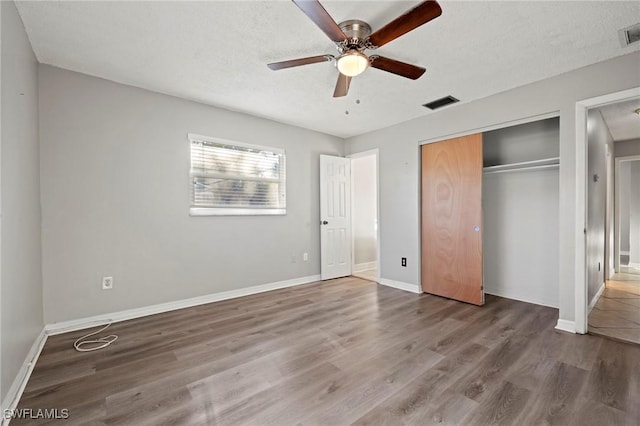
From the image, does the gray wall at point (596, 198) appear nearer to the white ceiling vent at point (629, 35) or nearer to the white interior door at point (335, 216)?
the white ceiling vent at point (629, 35)

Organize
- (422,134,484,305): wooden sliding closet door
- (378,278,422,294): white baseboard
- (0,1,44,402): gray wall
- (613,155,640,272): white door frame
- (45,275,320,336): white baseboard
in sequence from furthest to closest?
(613,155,640,272): white door frame, (378,278,422,294): white baseboard, (422,134,484,305): wooden sliding closet door, (45,275,320,336): white baseboard, (0,1,44,402): gray wall

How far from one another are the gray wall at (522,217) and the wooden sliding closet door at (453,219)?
63 centimetres

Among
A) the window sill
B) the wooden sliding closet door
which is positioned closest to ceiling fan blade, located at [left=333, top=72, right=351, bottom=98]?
the wooden sliding closet door

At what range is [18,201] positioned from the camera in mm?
1917

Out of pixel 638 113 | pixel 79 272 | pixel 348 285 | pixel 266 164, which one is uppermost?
pixel 638 113

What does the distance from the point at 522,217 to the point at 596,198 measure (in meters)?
0.84

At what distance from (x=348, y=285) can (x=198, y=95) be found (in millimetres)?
3391

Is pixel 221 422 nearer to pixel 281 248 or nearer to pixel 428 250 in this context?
pixel 281 248

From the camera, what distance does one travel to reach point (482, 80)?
291cm

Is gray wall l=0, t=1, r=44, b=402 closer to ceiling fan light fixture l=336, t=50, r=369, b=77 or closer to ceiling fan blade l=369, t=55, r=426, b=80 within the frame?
ceiling fan light fixture l=336, t=50, r=369, b=77

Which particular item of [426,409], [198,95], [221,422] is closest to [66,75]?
[198,95]

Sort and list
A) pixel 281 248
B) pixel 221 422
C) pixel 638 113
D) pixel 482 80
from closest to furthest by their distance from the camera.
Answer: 1. pixel 221 422
2. pixel 482 80
3. pixel 638 113
4. pixel 281 248

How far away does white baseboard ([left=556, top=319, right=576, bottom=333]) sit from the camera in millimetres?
2650

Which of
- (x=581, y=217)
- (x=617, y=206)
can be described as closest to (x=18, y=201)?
(x=581, y=217)
